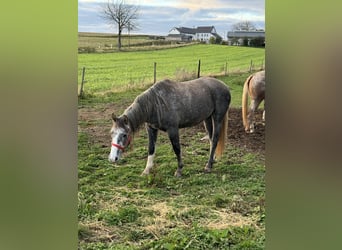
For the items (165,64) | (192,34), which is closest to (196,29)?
(192,34)

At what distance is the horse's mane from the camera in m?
2.99

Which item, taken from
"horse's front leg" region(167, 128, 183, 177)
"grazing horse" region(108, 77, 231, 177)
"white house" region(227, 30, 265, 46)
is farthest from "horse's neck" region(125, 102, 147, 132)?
"white house" region(227, 30, 265, 46)

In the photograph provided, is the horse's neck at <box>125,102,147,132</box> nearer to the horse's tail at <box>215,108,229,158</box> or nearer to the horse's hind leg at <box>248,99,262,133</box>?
the horse's tail at <box>215,108,229,158</box>

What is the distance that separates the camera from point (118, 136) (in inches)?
115

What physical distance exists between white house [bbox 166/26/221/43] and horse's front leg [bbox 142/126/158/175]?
2.13 feet

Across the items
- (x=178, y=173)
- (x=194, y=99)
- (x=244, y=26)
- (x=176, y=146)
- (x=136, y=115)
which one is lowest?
(x=178, y=173)

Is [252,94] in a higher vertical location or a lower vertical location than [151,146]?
higher

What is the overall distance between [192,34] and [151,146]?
0.82m

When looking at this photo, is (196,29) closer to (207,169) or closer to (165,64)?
(165,64)

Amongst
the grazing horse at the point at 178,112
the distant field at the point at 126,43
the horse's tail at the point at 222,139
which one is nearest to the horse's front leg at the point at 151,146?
the grazing horse at the point at 178,112
